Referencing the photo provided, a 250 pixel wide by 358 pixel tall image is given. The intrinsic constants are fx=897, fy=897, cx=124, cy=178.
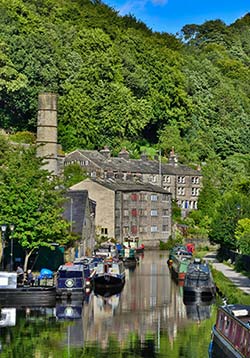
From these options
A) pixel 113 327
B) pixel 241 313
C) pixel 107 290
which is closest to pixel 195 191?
pixel 107 290

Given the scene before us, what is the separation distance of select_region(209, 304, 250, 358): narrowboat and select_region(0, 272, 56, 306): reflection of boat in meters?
13.5

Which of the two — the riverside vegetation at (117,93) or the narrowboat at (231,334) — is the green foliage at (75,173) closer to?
the riverside vegetation at (117,93)

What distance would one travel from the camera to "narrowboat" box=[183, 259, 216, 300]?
175ft

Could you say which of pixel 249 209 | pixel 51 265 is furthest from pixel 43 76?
pixel 51 265

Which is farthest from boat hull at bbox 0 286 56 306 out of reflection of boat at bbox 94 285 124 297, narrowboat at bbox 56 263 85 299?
reflection of boat at bbox 94 285 124 297

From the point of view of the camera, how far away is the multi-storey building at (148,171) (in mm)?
105938

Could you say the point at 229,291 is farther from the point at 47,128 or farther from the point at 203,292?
the point at 47,128

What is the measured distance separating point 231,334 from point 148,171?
79.9 m

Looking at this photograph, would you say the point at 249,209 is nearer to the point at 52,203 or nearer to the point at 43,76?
the point at 52,203

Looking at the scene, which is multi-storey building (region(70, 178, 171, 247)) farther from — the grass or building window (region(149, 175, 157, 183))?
the grass

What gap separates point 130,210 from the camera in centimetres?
10406

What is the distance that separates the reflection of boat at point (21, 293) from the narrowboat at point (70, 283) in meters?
2.54

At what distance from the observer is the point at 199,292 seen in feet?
175

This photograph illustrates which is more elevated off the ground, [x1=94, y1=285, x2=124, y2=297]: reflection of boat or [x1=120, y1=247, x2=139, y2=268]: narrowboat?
[x1=120, y1=247, x2=139, y2=268]: narrowboat
